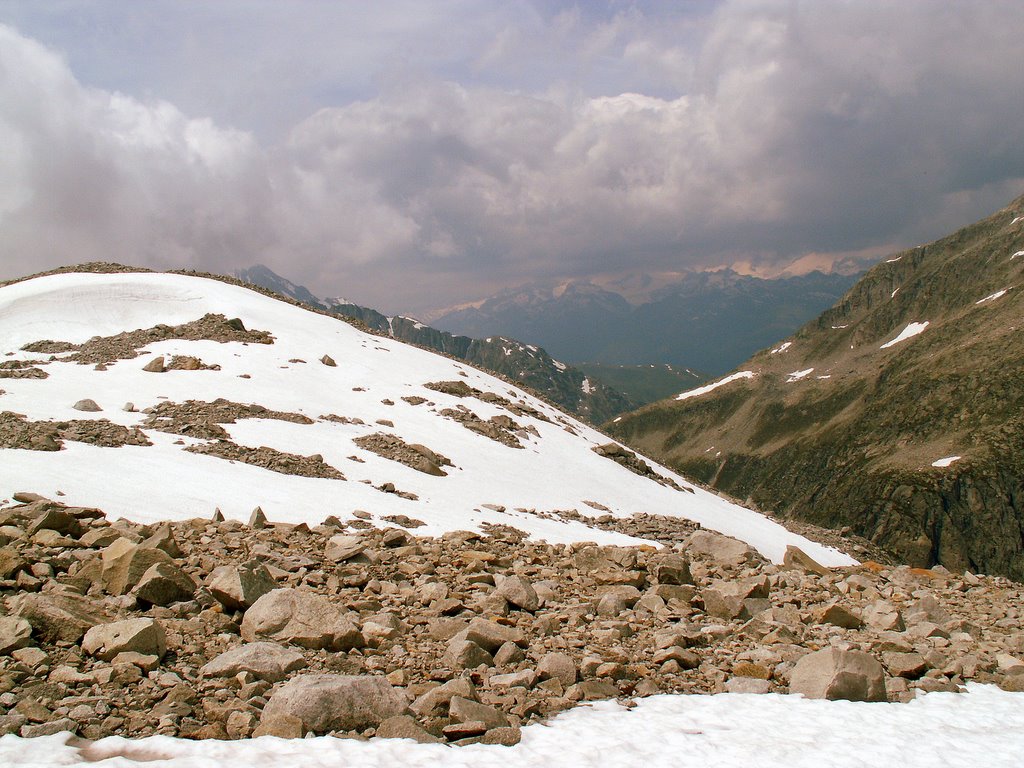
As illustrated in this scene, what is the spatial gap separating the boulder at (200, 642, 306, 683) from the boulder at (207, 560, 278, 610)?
5.31 feet

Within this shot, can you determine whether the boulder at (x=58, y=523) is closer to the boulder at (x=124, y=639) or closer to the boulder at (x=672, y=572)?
the boulder at (x=124, y=639)

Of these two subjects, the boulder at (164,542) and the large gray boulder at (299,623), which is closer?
the large gray boulder at (299,623)

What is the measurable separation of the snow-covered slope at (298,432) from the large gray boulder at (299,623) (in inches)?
326

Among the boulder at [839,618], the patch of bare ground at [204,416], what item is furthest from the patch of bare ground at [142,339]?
the boulder at [839,618]

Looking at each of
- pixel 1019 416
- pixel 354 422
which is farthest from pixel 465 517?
pixel 1019 416

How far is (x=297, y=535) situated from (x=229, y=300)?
37.4 meters

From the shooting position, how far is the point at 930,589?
16672mm

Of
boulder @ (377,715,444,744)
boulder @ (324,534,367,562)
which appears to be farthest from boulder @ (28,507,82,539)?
boulder @ (377,715,444,744)

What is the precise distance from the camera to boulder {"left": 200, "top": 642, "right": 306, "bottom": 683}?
7.59m

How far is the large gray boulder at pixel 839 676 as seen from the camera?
9059mm

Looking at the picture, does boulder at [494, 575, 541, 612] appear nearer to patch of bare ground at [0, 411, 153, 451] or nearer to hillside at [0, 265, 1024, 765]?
hillside at [0, 265, 1024, 765]

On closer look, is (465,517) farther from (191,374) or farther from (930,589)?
(191,374)

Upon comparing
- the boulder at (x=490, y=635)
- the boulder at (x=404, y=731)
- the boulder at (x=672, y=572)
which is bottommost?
the boulder at (x=404, y=731)

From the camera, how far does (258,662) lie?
7750 mm
